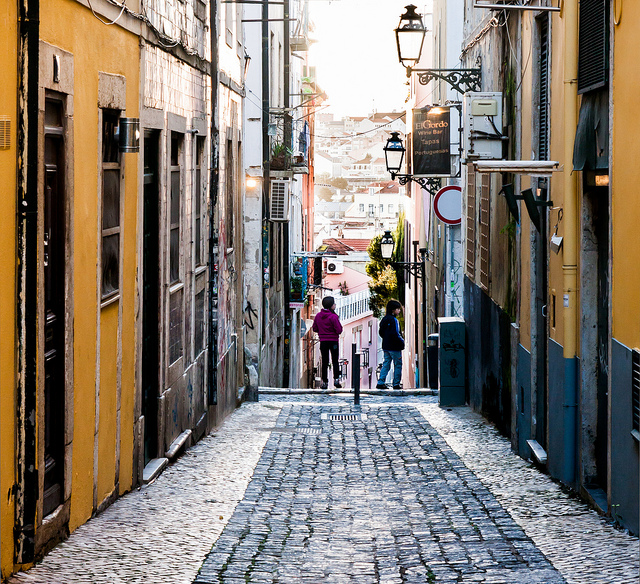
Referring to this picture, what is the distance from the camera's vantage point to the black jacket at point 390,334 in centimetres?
1894

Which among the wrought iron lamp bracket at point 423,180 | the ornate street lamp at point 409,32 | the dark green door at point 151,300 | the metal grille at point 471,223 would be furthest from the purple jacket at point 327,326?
the dark green door at point 151,300

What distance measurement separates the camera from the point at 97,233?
689 centimetres

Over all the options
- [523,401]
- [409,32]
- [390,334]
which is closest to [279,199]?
[390,334]

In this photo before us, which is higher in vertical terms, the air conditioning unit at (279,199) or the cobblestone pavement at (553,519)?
the air conditioning unit at (279,199)

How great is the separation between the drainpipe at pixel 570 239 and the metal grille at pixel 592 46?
108 mm

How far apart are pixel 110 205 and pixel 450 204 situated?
36.5 feet

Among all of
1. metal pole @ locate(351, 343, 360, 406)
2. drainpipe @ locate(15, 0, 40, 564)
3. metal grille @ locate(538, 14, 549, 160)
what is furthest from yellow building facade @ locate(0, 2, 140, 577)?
metal pole @ locate(351, 343, 360, 406)

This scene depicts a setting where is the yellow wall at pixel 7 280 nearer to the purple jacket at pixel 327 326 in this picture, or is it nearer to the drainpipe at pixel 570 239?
the drainpipe at pixel 570 239

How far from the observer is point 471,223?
1540cm

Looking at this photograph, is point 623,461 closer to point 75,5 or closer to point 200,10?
point 75,5

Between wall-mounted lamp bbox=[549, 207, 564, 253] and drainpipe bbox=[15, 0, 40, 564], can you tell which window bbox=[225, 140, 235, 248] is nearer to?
wall-mounted lamp bbox=[549, 207, 564, 253]

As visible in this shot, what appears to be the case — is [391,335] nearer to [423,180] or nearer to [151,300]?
[423,180]

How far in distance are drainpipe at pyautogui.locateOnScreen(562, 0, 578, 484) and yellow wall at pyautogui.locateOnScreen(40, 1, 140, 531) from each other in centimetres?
344

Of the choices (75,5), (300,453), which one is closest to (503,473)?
(300,453)
